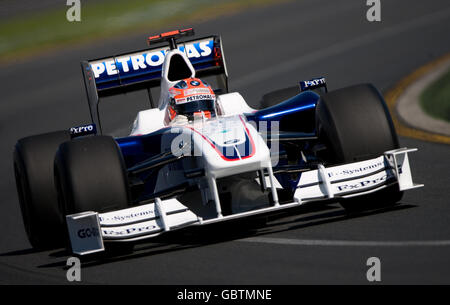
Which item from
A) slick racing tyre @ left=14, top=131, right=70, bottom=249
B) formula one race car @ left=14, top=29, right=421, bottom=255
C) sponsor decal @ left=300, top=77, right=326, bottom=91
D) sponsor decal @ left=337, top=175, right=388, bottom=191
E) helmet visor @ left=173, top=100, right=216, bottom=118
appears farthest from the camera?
sponsor decal @ left=300, top=77, right=326, bottom=91

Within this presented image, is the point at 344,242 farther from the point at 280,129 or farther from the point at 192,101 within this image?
the point at 192,101

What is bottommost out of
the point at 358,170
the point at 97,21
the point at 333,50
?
the point at 358,170

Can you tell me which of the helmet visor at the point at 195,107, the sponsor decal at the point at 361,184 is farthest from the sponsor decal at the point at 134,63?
the sponsor decal at the point at 361,184

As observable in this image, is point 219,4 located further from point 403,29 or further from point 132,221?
point 132,221

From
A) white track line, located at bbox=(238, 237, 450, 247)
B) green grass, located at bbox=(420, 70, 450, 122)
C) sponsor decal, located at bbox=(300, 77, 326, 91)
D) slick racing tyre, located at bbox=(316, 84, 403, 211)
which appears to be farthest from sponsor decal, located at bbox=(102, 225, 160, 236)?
green grass, located at bbox=(420, 70, 450, 122)

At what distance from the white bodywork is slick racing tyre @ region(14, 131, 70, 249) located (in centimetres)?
134

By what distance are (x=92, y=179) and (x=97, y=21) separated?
21.0 metres

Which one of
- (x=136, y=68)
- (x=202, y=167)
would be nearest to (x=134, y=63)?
(x=136, y=68)

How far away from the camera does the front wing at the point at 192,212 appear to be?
25.8 ft

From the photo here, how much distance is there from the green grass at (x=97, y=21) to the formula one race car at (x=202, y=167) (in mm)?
16813

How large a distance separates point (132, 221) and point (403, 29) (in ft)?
55.6

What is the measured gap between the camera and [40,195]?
9.27 meters

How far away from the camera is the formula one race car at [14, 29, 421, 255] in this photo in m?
7.98

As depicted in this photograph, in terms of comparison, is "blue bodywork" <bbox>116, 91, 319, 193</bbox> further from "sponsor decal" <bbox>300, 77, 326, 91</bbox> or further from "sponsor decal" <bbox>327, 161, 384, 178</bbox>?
"sponsor decal" <bbox>327, 161, 384, 178</bbox>
